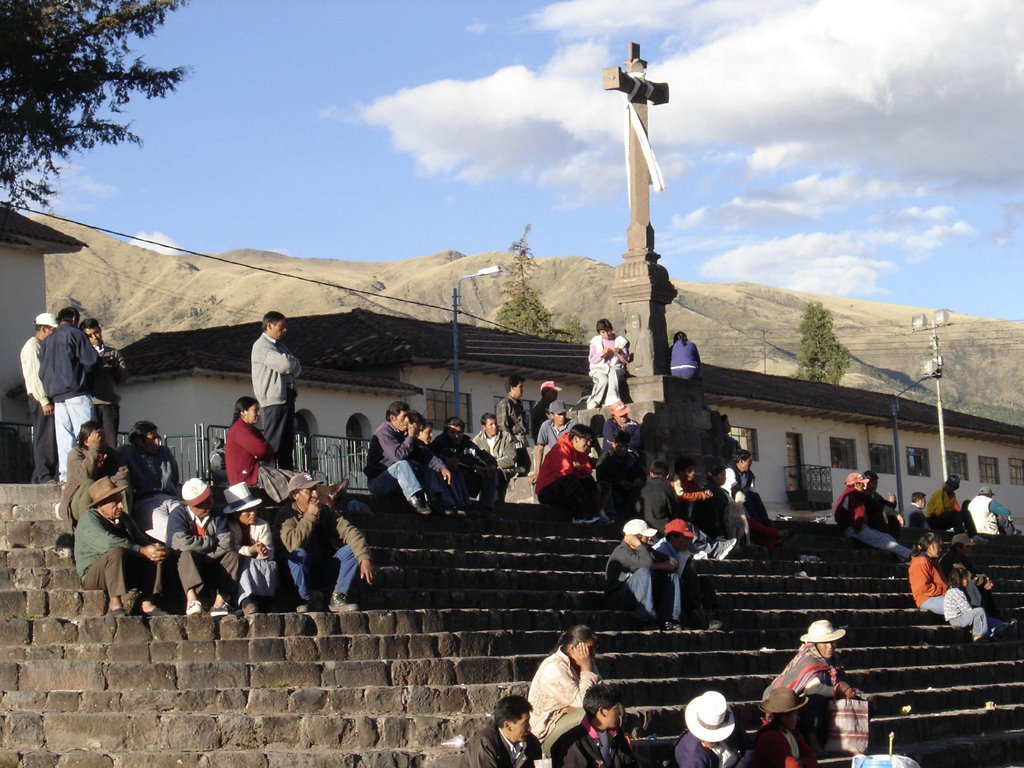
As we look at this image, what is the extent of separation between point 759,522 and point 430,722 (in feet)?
32.7

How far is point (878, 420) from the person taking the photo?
174 ft

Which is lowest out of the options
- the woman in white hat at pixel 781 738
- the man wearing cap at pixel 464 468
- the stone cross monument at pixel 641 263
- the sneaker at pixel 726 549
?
the woman in white hat at pixel 781 738

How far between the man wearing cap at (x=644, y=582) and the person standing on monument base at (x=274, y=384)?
3380mm

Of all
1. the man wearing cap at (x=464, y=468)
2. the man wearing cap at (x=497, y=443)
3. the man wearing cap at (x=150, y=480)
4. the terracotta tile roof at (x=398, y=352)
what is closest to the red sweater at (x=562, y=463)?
the man wearing cap at (x=464, y=468)

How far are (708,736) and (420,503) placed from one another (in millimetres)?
5993

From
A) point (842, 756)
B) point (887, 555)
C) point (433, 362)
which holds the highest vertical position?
point (433, 362)

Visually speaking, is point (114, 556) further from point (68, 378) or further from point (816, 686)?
point (816, 686)

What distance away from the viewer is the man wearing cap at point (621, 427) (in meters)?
20.2

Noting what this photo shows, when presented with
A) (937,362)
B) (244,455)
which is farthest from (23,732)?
(937,362)

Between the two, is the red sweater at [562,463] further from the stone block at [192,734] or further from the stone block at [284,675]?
the stone block at [192,734]

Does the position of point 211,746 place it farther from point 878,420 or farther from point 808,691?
point 878,420

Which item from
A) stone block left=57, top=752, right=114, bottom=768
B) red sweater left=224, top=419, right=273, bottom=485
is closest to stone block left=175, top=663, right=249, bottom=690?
stone block left=57, top=752, right=114, bottom=768

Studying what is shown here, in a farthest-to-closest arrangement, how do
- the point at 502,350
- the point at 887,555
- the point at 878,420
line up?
the point at 878,420 → the point at 502,350 → the point at 887,555

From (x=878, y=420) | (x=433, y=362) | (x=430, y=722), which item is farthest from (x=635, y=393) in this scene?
(x=878, y=420)
